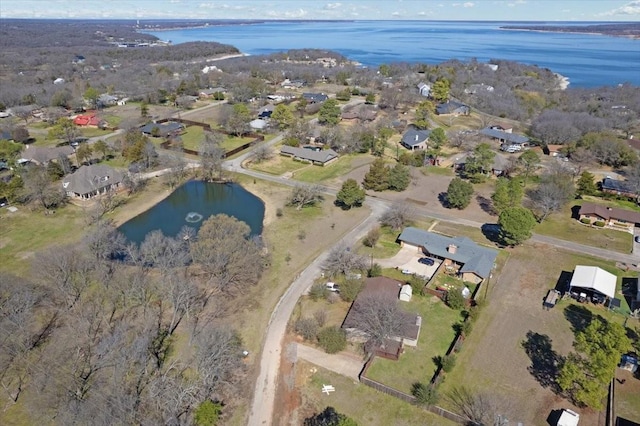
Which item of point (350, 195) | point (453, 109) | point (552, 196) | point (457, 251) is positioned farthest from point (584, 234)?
point (453, 109)

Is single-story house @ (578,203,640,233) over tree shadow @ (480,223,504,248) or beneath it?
over

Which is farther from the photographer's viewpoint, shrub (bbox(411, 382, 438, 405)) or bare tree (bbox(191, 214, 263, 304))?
bare tree (bbox(191, 214, 263, 304))

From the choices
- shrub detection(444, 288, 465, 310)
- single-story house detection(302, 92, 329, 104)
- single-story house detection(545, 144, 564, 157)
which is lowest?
shrub detection(444, 288, 465, 310)

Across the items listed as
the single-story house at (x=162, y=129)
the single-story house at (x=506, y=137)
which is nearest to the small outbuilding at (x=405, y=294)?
the single-story house at (x=506, y=137)

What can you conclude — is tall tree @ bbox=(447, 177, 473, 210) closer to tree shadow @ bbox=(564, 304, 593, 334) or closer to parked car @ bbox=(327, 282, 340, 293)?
tree shadow @ bbox=(564, 304, 593, 334)

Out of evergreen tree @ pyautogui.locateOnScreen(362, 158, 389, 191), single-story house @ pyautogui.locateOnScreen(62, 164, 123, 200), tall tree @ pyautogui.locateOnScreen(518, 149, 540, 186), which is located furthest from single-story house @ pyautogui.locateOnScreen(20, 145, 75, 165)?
tall tree @ pyautogui.locateOnScreen(518, 149, 540, 186)

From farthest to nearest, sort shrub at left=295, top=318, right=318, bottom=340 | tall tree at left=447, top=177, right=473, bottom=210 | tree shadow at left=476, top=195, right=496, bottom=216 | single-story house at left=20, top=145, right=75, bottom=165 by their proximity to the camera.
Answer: single-story house at left=20, top=145, right=75, bottom=165 < tree shadow at left=476, top=195, right=496, bottom=216 < tall tree at left=447, top=177, right=473, bottom=210 < shrub at left=295, top=318, right=318, bottom=340

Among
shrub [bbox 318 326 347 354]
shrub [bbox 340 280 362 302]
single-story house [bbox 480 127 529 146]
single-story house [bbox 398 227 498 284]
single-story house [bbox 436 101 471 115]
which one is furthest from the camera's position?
single-story house [bbox 436 101 471 115]
